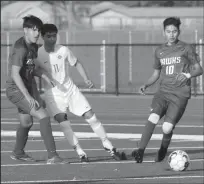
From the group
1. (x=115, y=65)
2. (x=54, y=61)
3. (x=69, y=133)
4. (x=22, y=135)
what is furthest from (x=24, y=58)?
(x=115, y=65)

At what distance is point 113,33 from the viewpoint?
5134cm

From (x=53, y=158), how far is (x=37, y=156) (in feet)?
4.40

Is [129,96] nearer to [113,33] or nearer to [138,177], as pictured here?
[138,177]

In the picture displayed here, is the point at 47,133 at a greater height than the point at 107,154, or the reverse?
the point at 47,133

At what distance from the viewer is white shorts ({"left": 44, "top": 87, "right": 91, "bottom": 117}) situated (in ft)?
40.5

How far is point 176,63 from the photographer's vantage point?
38.9 feet

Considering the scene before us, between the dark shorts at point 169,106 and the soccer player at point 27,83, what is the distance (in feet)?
4.91

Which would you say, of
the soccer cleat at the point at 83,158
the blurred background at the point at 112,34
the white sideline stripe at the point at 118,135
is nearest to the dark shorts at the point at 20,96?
the soccer cleat at the point at 83,158

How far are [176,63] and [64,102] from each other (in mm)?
1684

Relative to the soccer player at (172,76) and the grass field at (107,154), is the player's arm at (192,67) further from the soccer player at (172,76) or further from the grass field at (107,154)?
the grass field at (107,154)

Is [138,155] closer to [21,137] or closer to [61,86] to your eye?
[61,86]

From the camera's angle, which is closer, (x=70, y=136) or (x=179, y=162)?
(x=179, y=162)

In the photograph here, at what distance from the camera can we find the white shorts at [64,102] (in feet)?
40.5

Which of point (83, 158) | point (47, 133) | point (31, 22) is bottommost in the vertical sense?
point (83, 158)
